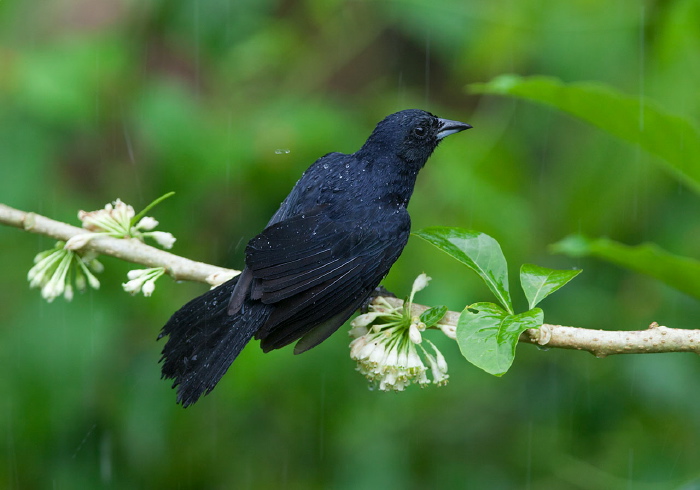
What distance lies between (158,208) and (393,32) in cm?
223

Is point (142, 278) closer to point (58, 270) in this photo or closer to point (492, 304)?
point (58, 270)

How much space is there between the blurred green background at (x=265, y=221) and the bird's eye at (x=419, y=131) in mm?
699

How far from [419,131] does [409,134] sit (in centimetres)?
4

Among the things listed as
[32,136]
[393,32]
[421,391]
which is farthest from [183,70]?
[421,391]

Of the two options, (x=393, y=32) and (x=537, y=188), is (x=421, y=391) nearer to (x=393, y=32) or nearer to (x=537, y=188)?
(x=537, y=188)

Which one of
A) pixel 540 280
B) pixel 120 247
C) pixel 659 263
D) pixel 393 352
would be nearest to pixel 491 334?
pixel 540 280

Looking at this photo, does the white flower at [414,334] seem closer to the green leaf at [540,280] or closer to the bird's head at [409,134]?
the green leaf at [540,280]

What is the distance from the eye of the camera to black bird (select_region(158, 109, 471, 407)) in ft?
7.07

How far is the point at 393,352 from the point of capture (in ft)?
6.43

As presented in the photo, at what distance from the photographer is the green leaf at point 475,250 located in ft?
6.16

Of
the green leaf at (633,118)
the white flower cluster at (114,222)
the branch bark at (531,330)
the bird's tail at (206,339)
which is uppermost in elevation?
the green leaf at (633,118)

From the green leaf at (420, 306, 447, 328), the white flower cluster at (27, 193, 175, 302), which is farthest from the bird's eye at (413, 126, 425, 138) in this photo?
the green leaf at (420, 306, 447, 328)

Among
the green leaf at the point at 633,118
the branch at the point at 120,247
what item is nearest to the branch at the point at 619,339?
the green leaf at the point at 633,118

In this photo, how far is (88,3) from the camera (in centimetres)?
404
